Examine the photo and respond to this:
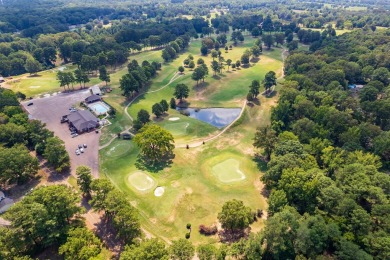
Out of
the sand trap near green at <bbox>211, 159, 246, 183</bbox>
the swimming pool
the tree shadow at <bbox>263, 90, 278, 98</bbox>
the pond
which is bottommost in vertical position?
the pond

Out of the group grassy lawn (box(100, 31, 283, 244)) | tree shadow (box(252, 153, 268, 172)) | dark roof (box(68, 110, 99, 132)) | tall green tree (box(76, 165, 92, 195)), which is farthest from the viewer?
dark roof (box(68, 110, 99, 132))

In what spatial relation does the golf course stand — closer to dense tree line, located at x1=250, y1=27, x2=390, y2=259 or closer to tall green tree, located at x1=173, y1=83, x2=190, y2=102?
tall green tree, located at x1=173, y1=83, x2=190, y2=102

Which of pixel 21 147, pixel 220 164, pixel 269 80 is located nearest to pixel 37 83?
pixel 21 147

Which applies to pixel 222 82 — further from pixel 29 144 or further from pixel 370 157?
pixel 29 144

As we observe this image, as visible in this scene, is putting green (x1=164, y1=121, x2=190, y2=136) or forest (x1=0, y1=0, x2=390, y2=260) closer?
forest (x1=0, y1=0, x2=390, y2=260)

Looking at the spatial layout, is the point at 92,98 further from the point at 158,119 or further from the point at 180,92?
the point at 180,92

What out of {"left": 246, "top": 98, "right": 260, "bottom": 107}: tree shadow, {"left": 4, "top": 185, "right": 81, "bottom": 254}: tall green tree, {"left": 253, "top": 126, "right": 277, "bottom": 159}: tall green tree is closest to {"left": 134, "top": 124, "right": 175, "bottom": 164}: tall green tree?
{"left": 4, "top": 185, "right": 81, "bottom": 254}: tall green tree

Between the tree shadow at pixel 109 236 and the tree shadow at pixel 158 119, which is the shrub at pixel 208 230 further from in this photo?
the tree shadow at pixel 158 119
